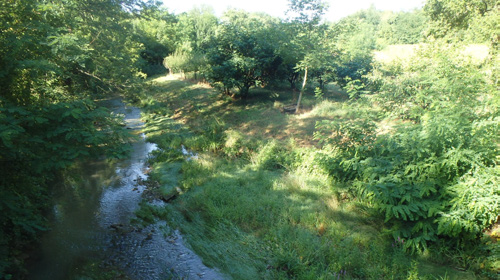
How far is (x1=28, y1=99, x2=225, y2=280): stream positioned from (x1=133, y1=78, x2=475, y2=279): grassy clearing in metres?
0.48

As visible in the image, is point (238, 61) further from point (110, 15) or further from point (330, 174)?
point (330, 174)

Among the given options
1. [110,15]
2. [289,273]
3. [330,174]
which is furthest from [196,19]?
[289,273]

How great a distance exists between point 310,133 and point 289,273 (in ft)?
23.4

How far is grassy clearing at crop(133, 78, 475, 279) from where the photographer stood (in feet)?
16.2

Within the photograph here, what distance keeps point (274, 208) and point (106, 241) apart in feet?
13.4

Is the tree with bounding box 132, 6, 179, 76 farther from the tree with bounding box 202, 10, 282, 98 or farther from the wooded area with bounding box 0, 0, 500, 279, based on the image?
the wooded area with bounding box 0, 0, 500, 279

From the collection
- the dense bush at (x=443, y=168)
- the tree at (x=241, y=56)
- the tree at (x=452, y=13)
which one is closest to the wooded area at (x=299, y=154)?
the dense bush at (x=443, y=168)

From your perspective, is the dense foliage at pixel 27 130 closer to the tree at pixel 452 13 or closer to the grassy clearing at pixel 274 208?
the grassy clearing at pixel 274 208

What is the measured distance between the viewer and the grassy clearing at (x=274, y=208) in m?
4.95

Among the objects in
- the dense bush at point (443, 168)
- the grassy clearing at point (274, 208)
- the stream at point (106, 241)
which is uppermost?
the dense bush at point (443, 168)

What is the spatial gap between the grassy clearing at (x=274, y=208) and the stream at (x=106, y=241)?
18.8 inches

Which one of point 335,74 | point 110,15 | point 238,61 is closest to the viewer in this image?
point 110,15

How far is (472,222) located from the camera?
4461mm

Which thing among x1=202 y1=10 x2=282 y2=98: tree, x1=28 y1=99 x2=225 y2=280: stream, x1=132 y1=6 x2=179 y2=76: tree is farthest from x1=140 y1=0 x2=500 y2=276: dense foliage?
x1=132 y1=6 x2=179 y2=76: tree
